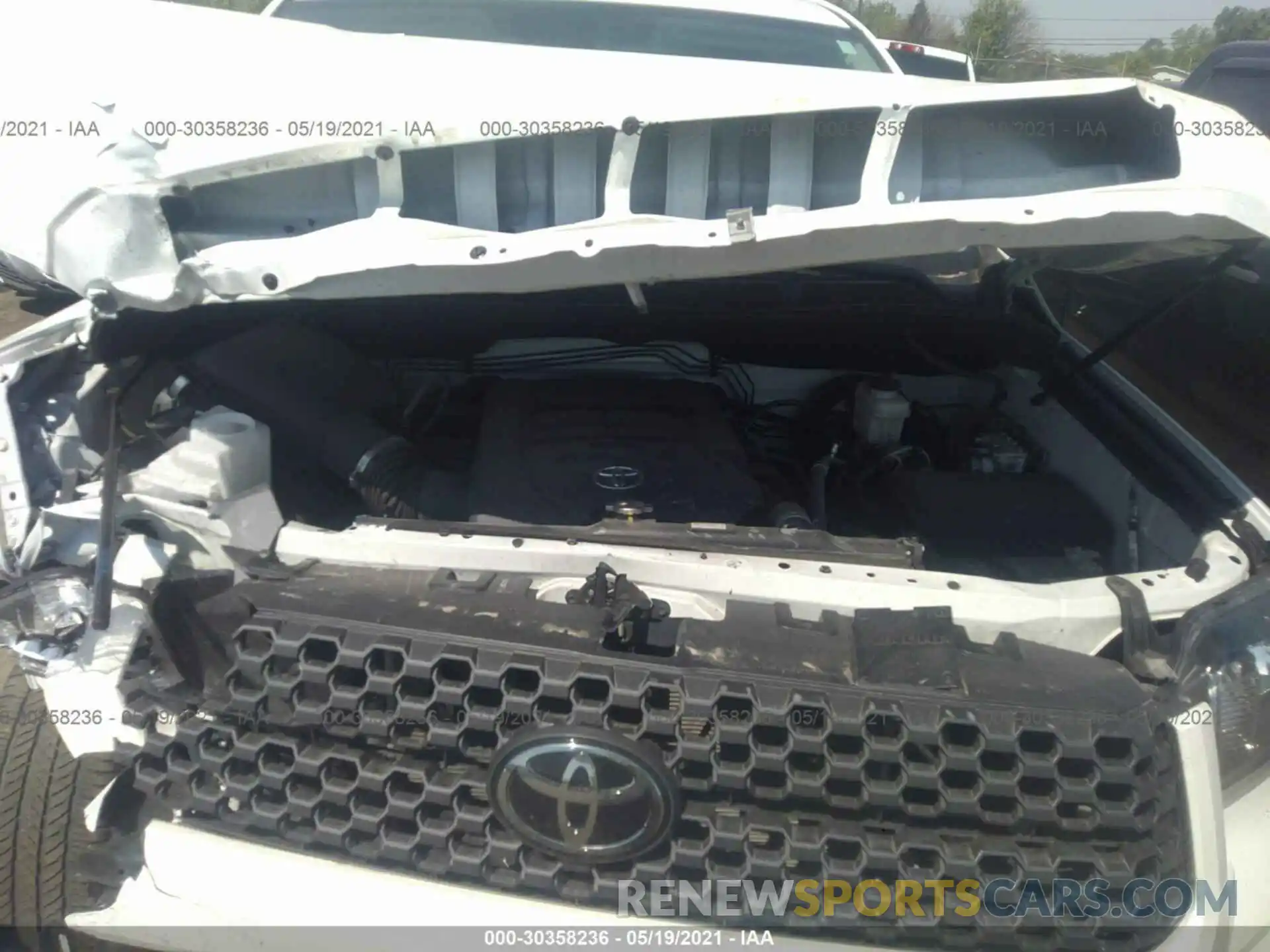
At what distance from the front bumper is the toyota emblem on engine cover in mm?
135

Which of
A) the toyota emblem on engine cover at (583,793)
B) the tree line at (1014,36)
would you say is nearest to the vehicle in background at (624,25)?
the toyota emblem on engine cover at (583,793)

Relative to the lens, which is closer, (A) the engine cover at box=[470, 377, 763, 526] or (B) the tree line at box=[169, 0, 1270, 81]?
(A) the engine cover at box=[470, 377, 763, 526]

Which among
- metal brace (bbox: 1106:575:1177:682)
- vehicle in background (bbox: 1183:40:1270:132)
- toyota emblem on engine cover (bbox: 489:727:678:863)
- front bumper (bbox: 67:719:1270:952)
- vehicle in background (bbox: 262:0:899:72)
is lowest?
front bumper (bbox: 67:719:1270:952)

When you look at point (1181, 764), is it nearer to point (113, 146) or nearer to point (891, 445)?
point (891, 445)

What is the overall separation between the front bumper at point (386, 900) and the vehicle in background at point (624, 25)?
88.9 inches

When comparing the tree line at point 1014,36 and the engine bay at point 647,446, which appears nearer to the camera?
the engine bay at point 647,446

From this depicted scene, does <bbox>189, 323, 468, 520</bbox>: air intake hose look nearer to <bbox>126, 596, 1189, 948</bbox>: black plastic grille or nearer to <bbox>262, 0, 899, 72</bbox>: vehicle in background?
<bbox>126, 596, 1189, 948</bbox>: black plastic grille

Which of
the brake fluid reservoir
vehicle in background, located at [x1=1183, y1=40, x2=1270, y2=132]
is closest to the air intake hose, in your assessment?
the brake fluid reservoir

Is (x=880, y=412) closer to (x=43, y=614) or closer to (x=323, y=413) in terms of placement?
(x=323, y=413)

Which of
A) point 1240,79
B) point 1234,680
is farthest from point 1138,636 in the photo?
point 1240,79

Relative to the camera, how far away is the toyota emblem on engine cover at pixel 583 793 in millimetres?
1308

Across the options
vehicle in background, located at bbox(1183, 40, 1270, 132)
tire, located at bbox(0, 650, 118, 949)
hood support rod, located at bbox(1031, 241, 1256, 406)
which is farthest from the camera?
vehicle in background, located at bbox(1183, 40, 1270, 132)

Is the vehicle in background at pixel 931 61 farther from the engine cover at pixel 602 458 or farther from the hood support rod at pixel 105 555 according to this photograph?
the hood support rod at pixel 105 555

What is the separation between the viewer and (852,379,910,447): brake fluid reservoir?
2412mm
